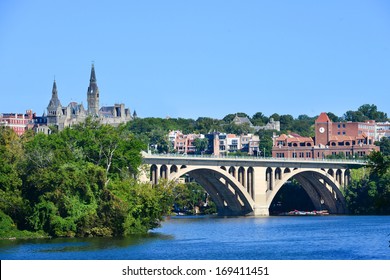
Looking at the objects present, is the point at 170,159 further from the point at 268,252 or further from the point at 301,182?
the point at 268,252

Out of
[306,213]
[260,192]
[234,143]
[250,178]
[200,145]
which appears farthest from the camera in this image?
[234,143]

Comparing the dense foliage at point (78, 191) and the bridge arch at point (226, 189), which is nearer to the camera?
the dense foliage at point (78, 191)

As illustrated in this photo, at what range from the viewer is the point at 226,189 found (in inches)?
4409

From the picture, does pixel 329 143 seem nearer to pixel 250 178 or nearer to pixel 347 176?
pixel 347 176

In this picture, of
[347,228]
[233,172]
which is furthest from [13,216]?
[233,172]

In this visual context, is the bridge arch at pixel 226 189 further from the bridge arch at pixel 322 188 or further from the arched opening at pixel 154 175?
the bridge arch at pixel 322 188

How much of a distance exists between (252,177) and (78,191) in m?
45.7

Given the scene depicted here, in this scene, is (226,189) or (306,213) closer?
(226,189)

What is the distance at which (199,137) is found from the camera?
645 ft

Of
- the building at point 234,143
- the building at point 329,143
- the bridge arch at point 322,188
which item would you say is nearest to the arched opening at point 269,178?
the bridge arch at point 322,188

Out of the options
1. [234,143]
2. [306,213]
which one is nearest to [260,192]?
[306,213]

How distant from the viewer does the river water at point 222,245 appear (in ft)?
192

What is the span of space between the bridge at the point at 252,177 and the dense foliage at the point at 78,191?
24.7 meters

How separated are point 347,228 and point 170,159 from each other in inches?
910
